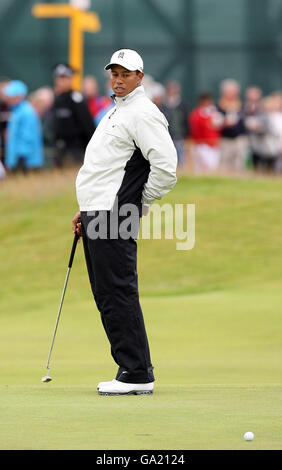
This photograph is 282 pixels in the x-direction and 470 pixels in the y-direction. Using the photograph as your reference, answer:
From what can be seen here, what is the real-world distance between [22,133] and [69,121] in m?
1.90

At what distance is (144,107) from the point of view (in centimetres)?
675

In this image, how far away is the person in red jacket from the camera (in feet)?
74.7

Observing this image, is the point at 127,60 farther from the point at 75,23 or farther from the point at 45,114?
the point at 75,23

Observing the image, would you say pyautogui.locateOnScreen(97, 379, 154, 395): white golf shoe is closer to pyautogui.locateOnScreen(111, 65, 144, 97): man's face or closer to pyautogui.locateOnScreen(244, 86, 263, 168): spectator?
pyautogui.locateOnScreen(111, 65, 144, 97): man's face

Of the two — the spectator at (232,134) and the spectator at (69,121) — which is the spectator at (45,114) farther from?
the spectator at (69,121)

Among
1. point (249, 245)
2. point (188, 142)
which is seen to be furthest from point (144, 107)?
point (188, 142)

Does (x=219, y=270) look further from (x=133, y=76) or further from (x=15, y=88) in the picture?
(x=133, y=76)

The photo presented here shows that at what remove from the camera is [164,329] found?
36.0 feet

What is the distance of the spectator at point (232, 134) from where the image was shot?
922 inches

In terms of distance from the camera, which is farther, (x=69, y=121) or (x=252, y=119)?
(x=252, y=119)

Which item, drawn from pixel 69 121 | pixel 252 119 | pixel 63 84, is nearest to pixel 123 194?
pixel 69 121

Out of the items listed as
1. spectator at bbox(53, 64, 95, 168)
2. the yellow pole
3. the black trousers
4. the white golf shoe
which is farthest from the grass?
the yellow pole

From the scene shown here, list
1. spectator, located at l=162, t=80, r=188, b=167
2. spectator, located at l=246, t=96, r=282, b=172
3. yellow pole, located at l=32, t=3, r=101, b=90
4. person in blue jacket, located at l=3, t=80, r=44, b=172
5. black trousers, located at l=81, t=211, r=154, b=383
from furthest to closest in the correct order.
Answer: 1. yellow pole, located at l=32, t=3, r=101, b=90
2. spectator, located at l=246, t=96, r=282, b=172
3. spectator, located at l=162, t=80, r=188, b=167
4. person in blue jacket, located at l=3, t=80, r=44, b=172
5. black trousers, located at l=81, t=211, r=154, b=383

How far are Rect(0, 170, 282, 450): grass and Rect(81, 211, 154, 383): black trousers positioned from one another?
25 centimetres
